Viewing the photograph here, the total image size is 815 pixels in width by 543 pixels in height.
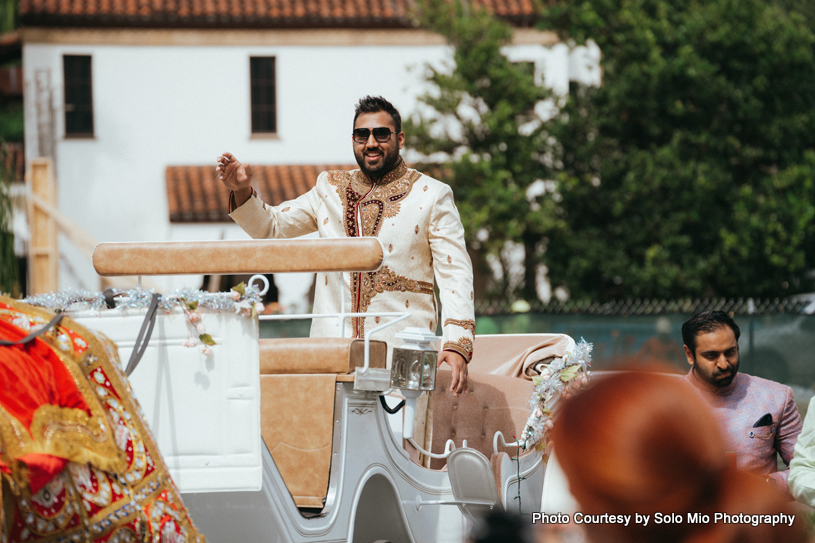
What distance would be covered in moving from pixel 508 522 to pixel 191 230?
56.3 feet

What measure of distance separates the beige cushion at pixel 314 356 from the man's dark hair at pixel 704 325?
1.27 meters

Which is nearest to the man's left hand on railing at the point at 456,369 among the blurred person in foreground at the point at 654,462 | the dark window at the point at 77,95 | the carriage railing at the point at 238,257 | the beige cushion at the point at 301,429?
the beige cushion at the point at 301,429

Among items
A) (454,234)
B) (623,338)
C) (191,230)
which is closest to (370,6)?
(191,230)

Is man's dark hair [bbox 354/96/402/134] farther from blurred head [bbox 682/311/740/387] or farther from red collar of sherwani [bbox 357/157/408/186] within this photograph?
blurred head [bbox 682/311/740/387]

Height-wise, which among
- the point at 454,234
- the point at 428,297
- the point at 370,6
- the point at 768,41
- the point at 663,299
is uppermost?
the point at 370,6

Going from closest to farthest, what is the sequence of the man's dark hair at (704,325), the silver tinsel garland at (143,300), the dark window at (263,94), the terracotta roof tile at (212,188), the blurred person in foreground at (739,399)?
the silver tinsel garland at (143,300) < the blurred person in foreground at (739,399) < the man's dark hair at (704,325) < the terracotta roof tile at (212,188) < the dark window at (263,94)

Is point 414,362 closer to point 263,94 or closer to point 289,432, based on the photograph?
point 289,432

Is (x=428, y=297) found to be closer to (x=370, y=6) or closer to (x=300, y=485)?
(x=300, y=485)

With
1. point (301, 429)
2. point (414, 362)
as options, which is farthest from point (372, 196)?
point (301, 429)

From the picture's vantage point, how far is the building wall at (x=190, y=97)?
18750 mm

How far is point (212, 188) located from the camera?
1828 cm

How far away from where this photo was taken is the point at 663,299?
50.4 feet

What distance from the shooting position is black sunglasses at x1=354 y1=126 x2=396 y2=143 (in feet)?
13.7

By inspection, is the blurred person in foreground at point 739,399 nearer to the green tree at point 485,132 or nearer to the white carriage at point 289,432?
the white carriage at point 289,432
